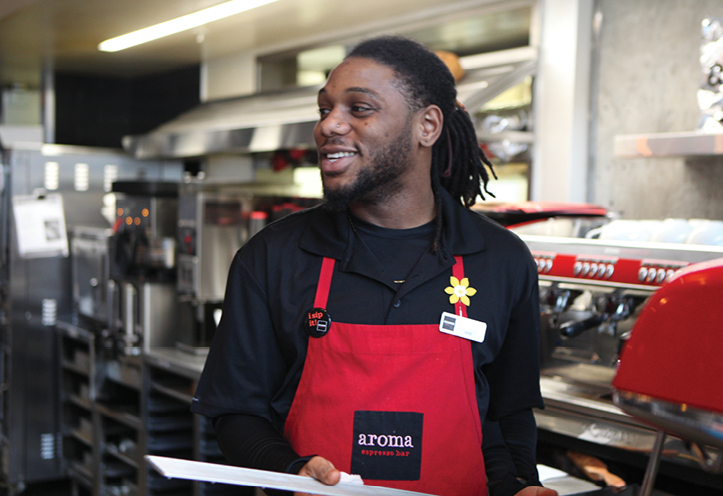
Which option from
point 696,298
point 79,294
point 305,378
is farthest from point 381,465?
point 79,294

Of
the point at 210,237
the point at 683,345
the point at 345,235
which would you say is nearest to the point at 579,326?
the point at 345,235

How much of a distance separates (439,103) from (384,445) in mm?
659

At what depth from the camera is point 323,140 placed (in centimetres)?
137

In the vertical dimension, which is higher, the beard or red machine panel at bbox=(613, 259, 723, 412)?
the beard

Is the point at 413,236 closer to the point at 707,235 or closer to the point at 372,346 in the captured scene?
the point at 372,346

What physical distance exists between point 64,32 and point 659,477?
13.7 feet

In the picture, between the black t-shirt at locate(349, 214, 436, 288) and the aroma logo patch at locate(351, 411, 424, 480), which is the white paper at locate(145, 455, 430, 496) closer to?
the aroma logo patch at locate(351, 411, 424, 480)

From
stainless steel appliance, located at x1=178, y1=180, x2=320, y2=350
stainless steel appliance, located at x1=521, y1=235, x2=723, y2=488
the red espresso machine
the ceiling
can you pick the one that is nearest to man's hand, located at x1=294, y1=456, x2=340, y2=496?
the red espresso machine

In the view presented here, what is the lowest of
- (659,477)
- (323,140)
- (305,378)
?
(659,477)

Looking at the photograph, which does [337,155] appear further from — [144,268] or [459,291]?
[144,268]

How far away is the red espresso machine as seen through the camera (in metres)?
0.74

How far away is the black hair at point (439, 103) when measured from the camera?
140 cm

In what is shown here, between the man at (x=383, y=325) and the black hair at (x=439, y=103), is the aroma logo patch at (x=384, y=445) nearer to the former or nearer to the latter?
the man at (x=383, y=325)

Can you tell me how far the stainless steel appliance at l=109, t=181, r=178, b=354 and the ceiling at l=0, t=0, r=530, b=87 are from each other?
95 centimetres
